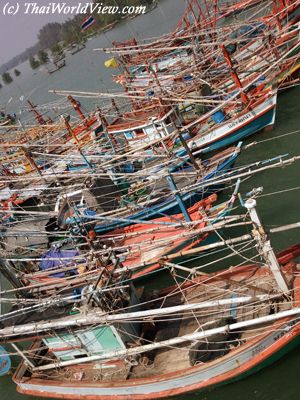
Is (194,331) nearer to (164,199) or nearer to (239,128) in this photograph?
(164,199)

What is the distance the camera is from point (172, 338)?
12.0m

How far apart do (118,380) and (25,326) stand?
3.02 meters

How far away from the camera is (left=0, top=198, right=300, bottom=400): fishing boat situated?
10.6 meters

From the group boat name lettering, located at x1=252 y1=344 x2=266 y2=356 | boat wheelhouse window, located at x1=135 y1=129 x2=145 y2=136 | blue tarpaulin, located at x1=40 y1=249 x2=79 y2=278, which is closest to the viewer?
boat name lettering, located at x1=252 y1=344 x2=266 y2=356

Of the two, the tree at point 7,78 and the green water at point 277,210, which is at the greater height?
the tree at point 7,78

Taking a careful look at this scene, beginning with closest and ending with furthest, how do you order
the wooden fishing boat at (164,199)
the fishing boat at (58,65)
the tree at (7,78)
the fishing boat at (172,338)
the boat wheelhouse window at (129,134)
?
the fishing boat at (172,338)
the wooden fishing boat at (164,199)
the boat wheelhouse window at (129,134)
the fishing boat at (58,65)
the tree at (7,78)

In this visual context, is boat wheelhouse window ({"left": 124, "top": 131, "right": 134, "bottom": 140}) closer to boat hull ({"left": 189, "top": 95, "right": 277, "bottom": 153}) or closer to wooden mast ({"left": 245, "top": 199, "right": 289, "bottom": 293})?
boat hull ({"left": 189, "top": 95, "right": 277, "bottom": 153})

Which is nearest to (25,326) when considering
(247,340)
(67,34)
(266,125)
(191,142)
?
(247,340)

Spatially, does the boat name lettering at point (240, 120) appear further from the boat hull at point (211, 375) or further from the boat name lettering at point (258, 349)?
the boat name lettering at point (258, 349)

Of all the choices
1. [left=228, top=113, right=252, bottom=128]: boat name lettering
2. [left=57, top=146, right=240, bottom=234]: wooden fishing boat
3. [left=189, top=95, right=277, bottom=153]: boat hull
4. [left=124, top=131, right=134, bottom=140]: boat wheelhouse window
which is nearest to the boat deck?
[left=57, top=146, right=240, bottom=234]: wooden fishing boat

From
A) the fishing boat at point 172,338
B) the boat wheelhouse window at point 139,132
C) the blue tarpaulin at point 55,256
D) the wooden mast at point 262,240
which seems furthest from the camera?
the boat wheelhouse window at point 139,132

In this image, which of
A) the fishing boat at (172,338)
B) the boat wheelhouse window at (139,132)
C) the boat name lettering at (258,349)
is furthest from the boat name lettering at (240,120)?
the boat name lettering at (258,349)

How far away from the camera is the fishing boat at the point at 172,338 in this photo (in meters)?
10.6

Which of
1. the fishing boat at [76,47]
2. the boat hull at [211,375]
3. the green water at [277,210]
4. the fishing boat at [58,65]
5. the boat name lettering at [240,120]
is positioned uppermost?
the fishing boat at [76,47]
